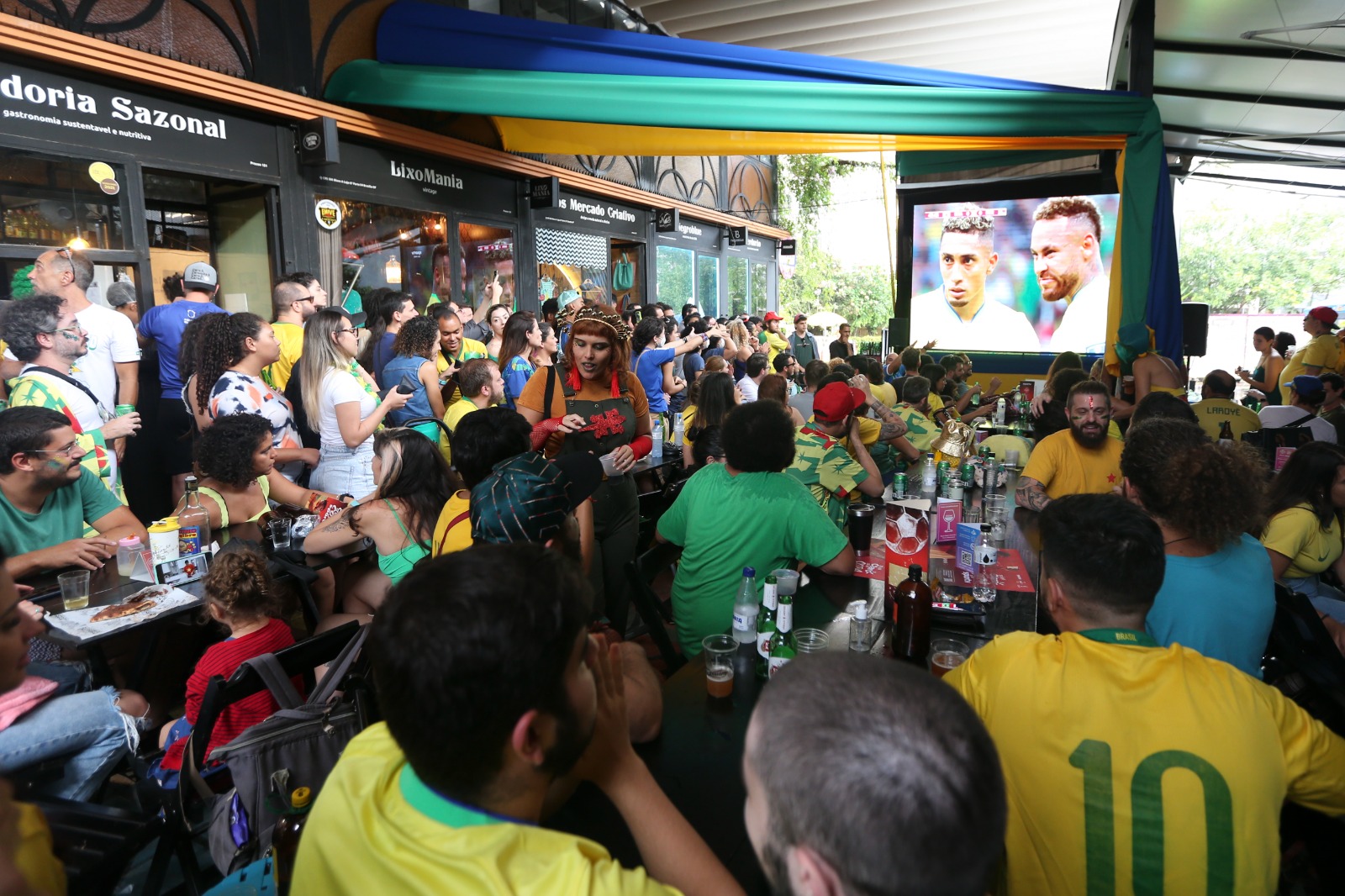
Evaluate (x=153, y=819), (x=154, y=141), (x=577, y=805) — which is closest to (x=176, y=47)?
(x=154, y=141)

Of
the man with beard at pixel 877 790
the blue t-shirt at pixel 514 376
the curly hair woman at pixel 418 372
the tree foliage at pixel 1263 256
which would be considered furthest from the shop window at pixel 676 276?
the tree foliage at pixel 1263 256

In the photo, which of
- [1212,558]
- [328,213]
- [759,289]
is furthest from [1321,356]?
[328,213]

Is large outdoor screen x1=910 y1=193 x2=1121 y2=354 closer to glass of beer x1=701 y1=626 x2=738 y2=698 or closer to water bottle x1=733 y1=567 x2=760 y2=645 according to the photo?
water bottle x1=733 y1=567 x2=760 y2=645

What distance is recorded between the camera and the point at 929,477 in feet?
A: 13.9

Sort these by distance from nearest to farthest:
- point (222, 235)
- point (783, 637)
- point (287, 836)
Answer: point (287, 836) → point (783, 637) → point (222, 235)

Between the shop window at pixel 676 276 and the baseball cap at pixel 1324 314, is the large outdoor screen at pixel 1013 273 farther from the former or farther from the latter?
the shop window at pixel 676 276

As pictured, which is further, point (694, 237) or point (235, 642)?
point (694, 237)

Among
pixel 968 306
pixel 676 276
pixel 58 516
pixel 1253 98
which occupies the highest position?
pixel 1253 98

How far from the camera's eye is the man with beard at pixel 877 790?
72 cm

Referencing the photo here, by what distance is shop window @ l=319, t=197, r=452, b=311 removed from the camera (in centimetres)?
656

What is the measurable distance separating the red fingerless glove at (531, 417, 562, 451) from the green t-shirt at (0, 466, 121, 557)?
188cm

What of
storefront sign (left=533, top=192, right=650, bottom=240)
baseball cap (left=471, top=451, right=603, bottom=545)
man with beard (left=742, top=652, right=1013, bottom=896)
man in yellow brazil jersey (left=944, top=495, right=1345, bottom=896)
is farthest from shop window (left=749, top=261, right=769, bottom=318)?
man with beard (left=742, top=652, right=1013, bottom=896)

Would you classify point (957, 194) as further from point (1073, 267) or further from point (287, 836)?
point (287, 836)

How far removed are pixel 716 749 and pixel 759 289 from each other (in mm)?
14479
